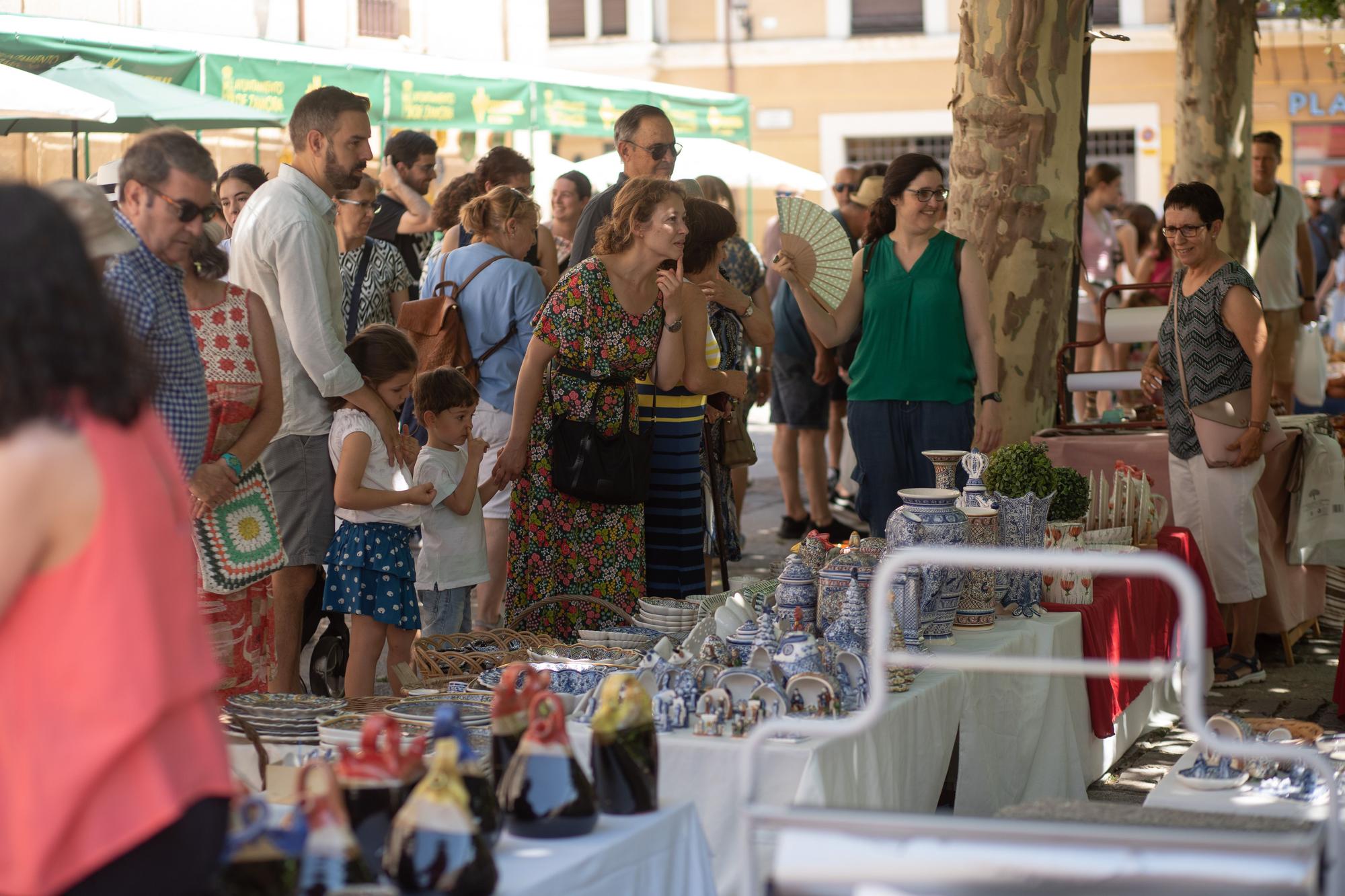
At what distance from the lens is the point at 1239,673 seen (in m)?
6.05

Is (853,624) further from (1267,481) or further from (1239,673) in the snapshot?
(1267,481)

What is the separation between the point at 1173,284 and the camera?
5.96 m

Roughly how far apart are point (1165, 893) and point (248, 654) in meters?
3.03

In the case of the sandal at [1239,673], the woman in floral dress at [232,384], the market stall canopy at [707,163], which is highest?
the market stall canopy at [707,163]

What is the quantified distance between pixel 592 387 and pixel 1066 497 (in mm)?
1561

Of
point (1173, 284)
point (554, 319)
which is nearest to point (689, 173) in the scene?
point (1173, 284)

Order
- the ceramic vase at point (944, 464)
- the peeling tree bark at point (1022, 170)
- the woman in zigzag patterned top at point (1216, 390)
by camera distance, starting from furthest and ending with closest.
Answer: the peeling tree bark at point (1022, 170)
the woman in zigzag patterned top at point (1216, 390)
the ceramic vase at point (944, 464)

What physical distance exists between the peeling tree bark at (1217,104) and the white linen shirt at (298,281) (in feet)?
25.1

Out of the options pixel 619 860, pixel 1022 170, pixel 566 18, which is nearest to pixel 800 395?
pixel 1022 170

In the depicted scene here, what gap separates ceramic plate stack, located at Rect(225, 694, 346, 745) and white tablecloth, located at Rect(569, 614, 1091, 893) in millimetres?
548

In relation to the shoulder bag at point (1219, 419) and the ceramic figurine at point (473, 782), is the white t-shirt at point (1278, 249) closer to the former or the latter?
the shoulder bag at point (1219, 419)

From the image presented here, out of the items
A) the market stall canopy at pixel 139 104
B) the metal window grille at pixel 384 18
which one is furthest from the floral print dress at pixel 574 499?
the metal window grille at pixel 384 18

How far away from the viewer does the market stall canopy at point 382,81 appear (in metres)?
9.00

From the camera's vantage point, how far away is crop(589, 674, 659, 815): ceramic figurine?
8.18 feet
